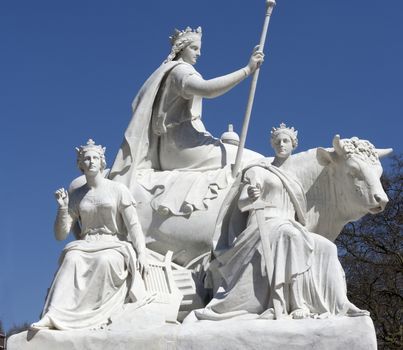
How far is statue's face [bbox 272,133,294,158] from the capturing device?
887 cm

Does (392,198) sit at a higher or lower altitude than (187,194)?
higher

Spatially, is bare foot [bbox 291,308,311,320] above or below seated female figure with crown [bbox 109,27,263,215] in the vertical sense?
below

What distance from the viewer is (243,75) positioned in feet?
31.7

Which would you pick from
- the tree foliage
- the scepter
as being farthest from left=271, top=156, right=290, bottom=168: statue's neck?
the tree foliage

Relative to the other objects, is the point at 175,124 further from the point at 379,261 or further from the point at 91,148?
the point at 379,261

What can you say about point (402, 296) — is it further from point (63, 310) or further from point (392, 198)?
point (63, 310)

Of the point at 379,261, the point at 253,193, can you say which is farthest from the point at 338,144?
the point at 379,261

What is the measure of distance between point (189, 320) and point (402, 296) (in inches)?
627

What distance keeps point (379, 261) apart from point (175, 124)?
1504 cm

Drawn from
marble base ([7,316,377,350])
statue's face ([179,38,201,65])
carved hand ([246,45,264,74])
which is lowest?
marble base ([7,316,377,350])

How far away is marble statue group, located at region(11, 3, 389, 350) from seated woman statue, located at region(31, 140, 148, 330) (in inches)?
0.4

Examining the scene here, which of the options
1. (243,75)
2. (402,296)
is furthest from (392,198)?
(243,75)

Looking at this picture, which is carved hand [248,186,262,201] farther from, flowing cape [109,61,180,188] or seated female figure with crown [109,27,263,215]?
flowing cape [109,61,180,188]

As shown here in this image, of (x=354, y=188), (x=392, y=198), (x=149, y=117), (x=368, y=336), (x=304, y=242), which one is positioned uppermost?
(x=392, y=198)
